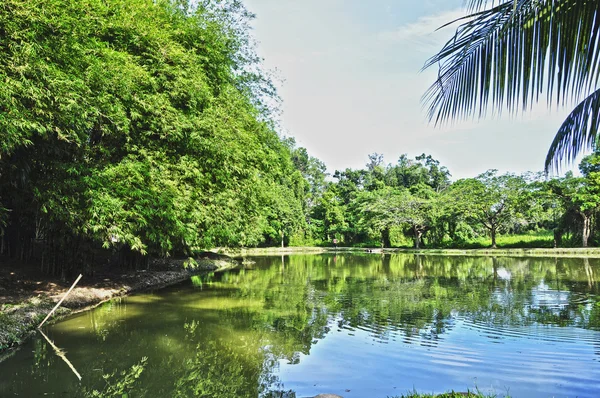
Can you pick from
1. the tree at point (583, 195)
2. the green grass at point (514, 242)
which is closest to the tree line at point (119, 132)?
the tree at point (583, 195)

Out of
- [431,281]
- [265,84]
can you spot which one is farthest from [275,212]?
[431,281]

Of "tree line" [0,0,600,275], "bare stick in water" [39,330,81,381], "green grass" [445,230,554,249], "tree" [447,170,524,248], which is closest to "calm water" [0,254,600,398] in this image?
"bare stick in water" [39,330,81,381]

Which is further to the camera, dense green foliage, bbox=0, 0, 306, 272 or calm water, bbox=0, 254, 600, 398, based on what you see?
dense green foliage, bbox=0, 0, 306, 272

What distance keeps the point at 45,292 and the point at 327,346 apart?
28.0 ft

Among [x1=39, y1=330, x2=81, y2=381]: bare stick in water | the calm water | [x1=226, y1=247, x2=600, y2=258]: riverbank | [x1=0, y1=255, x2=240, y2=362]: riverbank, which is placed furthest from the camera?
[x1=226, y1=247, x2=600, y2=258]: riverbank

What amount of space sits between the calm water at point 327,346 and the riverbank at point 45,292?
0.47m

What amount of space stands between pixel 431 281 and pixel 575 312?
7.20 m

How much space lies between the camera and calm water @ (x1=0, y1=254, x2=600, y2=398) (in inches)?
226

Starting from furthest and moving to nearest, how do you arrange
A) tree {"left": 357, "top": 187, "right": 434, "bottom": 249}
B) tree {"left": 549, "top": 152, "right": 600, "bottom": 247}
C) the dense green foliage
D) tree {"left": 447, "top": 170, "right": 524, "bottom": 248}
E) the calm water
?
tree {"left": 357, "top": 187, "right": 434, "bottom": 249} → tree {"left": 447, "top": 170, "right": 524, "bottom": 248} → tree {"left": 549, "top": 152, "right": 600, "bottom": 247} → the dense green foliage → the calm water

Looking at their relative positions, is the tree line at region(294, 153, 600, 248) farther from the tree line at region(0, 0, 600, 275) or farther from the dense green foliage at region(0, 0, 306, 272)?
the dense green foliage at region(0, 0, 306, 272)

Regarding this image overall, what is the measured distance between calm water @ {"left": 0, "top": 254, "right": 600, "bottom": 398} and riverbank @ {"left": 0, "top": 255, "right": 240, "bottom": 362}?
47 centimetres

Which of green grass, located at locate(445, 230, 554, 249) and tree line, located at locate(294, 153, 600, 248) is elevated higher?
tree line, located at locate(294, 153, 600, 248)

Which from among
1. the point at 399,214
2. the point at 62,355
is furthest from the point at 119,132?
the point at 399,214

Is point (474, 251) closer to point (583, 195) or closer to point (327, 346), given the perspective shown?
point (583, 195)
